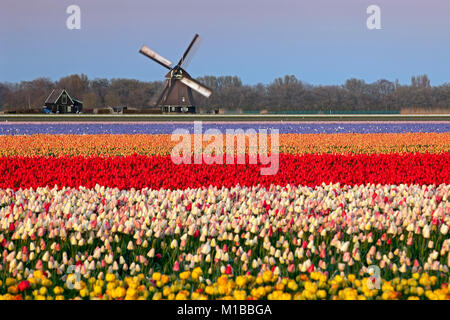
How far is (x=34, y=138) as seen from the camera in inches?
844

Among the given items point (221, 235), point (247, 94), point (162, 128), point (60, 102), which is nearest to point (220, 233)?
point (221, 235)

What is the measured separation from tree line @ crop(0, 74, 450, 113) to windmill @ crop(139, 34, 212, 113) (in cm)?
1882

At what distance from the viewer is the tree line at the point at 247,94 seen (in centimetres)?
9131

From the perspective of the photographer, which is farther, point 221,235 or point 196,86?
point 196,86

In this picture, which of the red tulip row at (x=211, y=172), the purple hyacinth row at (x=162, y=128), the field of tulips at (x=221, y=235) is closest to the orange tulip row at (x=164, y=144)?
the red tulip row at (x=211, y=172)

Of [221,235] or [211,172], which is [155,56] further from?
[221,235]

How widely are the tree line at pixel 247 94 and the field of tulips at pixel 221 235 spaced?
75052 mm

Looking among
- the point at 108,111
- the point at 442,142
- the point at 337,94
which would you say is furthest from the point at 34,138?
the point at 337,94

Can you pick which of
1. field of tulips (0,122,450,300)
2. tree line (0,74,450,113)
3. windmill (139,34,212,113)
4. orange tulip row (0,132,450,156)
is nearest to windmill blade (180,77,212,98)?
windmill (139,34,212,113)

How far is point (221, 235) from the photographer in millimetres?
6117

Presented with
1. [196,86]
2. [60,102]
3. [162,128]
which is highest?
[196,86]

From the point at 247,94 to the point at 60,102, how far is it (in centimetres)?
3688

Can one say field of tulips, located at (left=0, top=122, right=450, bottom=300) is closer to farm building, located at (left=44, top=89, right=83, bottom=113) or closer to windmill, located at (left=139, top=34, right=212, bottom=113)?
windmill, located at (left=139, top=34, right=212, bottom=113)

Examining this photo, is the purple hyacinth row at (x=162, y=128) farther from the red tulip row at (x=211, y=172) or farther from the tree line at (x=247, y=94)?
the tree line at (x=247, y=94)
